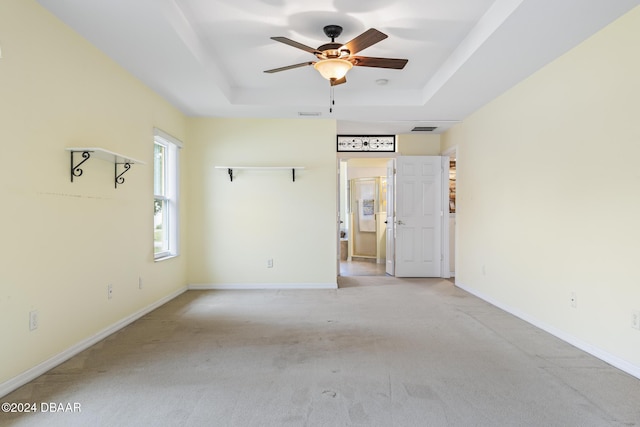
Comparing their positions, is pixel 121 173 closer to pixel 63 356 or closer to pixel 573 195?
pixel 63 356

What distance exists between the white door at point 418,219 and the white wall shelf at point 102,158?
417 centimetres

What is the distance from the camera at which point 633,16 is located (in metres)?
2.49

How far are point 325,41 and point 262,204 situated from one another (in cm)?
257

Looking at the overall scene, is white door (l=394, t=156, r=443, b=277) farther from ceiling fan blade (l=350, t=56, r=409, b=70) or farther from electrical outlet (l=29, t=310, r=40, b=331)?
electrical outlet (l=29, t=310, r=40, b=331)

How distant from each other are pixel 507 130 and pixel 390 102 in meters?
1.41

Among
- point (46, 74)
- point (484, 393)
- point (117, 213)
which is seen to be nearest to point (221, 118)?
point (117, 213)

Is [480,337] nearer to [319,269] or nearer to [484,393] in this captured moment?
[484,393]

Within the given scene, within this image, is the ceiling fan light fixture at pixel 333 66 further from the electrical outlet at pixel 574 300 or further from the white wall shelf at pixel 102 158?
the electrical outlet at pixel 574 300

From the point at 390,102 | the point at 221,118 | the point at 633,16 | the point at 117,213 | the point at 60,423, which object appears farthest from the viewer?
the point at 221,118

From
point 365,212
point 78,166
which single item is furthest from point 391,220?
point 78,166

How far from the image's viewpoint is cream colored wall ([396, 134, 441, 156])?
248 inches

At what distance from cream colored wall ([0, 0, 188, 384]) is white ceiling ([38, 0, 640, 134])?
0.92 feet

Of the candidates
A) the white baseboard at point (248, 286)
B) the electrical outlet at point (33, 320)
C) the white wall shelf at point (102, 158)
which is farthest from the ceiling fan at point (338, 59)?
the white baseboard at point (248, 286)

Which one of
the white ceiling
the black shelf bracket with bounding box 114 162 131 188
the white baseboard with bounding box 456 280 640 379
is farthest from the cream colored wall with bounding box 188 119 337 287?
the white baseboard with bounding box 456 280 640 379
